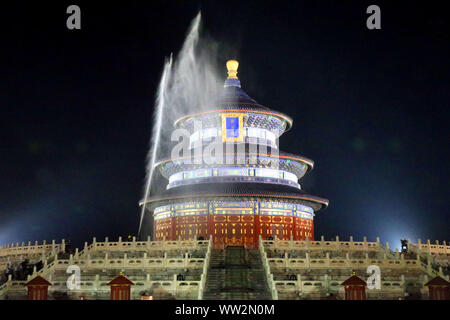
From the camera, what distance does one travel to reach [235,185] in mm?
53938

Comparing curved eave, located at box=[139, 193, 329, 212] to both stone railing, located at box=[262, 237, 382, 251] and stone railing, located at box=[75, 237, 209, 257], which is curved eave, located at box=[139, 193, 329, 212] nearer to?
stone railing, located at box=[262, 237, 382, 251]

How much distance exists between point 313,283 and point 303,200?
76.2 ft

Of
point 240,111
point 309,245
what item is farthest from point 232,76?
point 309,245

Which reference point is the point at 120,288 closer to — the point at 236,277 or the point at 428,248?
the point at 236,277

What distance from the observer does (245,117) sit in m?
59.6

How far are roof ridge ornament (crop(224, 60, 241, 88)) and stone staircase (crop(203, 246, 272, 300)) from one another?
27.3 meters

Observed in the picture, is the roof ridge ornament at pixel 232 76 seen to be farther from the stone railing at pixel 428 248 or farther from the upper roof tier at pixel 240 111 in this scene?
the stone railing at pixel 428 248

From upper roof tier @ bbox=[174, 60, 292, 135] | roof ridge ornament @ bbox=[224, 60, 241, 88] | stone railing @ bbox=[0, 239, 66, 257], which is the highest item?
roof ridge ornament @ bbox=[224, 60, 241, 88]

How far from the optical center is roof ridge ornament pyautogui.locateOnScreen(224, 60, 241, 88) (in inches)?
2547

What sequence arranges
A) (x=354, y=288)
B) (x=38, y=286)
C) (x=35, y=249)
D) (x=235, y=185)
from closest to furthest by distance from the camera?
1. (x=354, y=288)
2. (x=38, y=286)
3. (x=35, y=249)
4. (x=235, y=185)

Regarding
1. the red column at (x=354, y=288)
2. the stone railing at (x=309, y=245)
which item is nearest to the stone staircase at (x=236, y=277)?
the stone railing at (x=309, y=245)

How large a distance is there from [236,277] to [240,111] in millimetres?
26520

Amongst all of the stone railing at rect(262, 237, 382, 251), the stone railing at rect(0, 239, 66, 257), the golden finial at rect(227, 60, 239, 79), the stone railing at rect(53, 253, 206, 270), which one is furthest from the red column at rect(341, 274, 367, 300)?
the golden finial at rect(227, 60, 239, 79)

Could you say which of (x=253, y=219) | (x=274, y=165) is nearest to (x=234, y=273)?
(x=253, y=219)
